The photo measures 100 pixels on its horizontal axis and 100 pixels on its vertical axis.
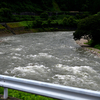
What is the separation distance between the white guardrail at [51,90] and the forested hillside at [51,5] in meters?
83.9

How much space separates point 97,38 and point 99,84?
20.6 meters

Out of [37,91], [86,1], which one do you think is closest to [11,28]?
[37,91]

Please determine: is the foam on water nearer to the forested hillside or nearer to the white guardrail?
the white guardrail

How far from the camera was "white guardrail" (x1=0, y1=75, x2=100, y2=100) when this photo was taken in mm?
3676

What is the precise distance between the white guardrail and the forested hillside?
83.9 meters

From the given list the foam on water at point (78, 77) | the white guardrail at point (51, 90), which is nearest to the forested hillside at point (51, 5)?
the foam on water at point (78, 77)

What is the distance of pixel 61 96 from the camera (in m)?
3.85

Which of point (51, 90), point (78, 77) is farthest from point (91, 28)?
point (51, 90)

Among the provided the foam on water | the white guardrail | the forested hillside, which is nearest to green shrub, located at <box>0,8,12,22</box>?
the forested hillside

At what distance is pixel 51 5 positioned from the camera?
11350cm

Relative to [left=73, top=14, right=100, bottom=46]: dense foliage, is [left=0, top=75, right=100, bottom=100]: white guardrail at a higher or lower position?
higher

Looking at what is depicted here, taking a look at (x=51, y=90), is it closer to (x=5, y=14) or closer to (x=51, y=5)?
(x=5, y=14)

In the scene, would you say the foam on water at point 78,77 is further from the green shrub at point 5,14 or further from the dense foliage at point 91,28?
the green shrub at point 5,14

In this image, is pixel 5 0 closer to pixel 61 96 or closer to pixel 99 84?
pixel 99 84
